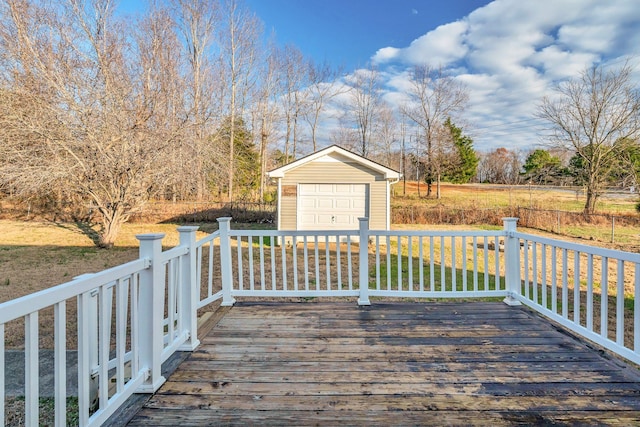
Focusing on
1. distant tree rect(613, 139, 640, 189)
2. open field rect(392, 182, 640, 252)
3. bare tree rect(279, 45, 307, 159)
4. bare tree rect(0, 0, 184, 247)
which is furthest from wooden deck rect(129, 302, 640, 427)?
bare tree rect(279, 45, 307, 159)

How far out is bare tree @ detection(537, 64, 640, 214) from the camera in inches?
517

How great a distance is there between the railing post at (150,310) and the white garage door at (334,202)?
7.82 meters

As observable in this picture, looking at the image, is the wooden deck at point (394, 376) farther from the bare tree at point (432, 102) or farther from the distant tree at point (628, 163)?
the bare tree at point (432, 102)

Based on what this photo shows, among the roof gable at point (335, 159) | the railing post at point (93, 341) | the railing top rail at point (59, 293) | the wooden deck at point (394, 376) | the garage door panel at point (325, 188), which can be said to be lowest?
the wooden deck at point (394, 376)

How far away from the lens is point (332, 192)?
387 inches

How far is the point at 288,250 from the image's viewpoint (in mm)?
9250

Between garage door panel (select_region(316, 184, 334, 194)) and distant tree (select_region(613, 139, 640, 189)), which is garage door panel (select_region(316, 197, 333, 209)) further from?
distant tree (select_region(613, 139, 640, 189))

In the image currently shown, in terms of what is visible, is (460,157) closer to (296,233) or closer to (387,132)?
(387,132)

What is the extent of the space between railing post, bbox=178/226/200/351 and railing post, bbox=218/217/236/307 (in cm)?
90

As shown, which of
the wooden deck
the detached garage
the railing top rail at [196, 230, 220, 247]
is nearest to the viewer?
the wooden deck

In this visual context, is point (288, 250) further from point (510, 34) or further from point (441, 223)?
point (510, 34)

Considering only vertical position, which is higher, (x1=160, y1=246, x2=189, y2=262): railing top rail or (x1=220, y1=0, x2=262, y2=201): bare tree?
(x1=220, y1=0, x2=262, y2=201): bare tree

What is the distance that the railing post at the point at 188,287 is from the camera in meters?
→ 2.47

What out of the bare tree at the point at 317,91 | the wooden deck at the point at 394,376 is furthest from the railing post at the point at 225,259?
the bare tree at the point at 317,91
